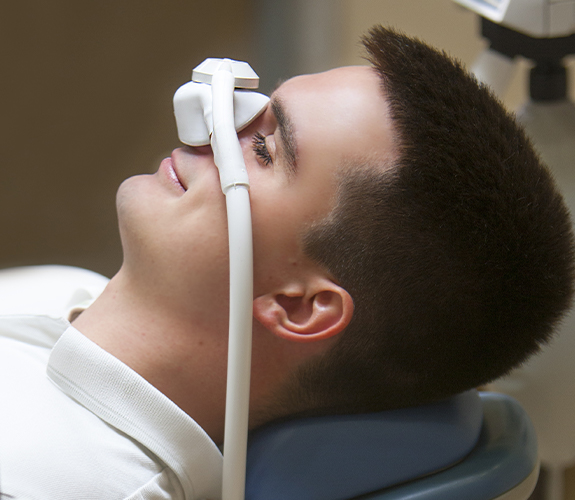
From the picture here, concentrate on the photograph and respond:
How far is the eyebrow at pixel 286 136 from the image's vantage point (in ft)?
2.94

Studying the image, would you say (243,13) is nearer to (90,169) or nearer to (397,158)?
(90,169)

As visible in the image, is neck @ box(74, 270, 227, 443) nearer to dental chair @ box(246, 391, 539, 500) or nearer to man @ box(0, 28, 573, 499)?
man @ box(0, 28, 573, 499)

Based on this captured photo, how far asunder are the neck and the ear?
0.27ft

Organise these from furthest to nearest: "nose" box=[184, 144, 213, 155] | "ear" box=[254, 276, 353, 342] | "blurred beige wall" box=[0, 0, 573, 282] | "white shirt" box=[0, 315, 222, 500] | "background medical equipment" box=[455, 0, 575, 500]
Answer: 1. "blurred beige wall" box=[0, 0, 573, 282]
2. "background medical equipment" box=[455, 0, 575, 500]
3. "nose" box=[184, 144, 213, 155]
4. "ear" box=[254, 276, 353, 342]
5. "white shirt" box=[0, 315, 222, 500]

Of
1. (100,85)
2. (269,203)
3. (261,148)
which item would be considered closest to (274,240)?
(269,203)

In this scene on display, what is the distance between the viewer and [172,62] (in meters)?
2.66

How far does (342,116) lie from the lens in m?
0.91

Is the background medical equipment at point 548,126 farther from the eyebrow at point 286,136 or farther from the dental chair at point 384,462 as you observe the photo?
the eyebrow at point 286,136

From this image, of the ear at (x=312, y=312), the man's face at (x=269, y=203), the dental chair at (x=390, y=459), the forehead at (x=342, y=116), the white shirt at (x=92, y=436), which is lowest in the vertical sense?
the dental chair at (x=390, y=459)

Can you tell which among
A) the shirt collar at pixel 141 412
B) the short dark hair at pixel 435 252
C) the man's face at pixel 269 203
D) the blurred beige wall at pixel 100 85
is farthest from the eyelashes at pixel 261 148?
the blurred beige wall at pixel 100 85

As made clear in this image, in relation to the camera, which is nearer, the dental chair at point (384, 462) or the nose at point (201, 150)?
the dental chair at point (384, 462)

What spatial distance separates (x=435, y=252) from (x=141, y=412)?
484mm

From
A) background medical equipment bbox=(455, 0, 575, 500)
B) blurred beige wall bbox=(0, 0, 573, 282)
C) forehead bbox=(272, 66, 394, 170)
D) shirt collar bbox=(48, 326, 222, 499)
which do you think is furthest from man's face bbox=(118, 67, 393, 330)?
blurred beige wall bbox=(0, 0, 573, 282)

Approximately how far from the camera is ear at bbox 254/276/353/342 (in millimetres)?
869
